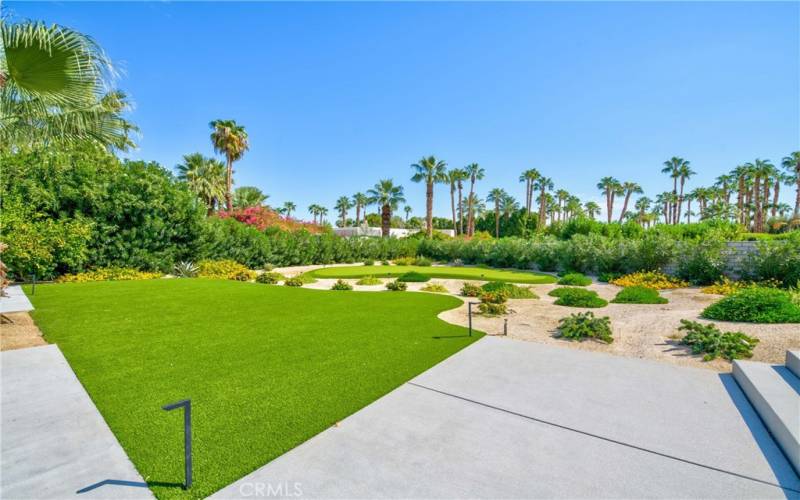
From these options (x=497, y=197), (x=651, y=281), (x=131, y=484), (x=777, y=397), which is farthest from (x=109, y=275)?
(x=497, y=197)

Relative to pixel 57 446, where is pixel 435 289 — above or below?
below

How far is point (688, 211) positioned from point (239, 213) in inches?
2699

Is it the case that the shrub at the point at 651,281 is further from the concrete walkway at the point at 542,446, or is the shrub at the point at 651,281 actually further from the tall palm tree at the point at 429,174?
the tall palm tree at the point at 429,174

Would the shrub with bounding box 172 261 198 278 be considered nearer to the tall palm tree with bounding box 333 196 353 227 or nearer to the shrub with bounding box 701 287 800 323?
the shrub with bounding box 701 287 800 323

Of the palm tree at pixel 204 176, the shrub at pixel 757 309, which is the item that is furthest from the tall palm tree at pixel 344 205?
the shrub at pixel 757 309

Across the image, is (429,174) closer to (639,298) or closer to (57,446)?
(639,298)

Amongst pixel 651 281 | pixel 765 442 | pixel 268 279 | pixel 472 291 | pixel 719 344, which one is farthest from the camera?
pixel 268 279

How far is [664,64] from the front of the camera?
26.2ft

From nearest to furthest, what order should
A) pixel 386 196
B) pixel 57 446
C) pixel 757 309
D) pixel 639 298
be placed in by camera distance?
pixel 57 446
pixel 757 309
pixel 639 298
pixel 386 196

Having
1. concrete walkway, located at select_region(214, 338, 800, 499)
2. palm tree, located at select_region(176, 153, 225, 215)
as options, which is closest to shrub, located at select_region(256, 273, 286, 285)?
concrete walkway, located at select_region(214, 338, 800, 499)

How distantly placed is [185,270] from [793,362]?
55.0 feet

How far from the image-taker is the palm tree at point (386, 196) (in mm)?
34750

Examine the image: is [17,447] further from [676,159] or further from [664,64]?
[676,159]

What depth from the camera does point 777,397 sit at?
10.4 feet
